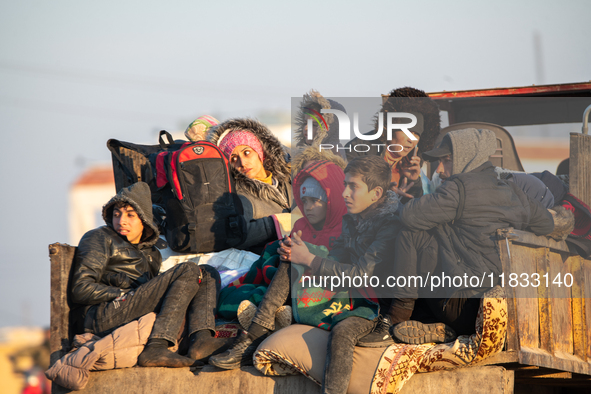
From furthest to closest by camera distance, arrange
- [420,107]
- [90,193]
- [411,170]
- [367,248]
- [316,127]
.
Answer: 1. [90,193]
2. [316,127]
3. [420,107]
4. [411,170]
5. [367,248]

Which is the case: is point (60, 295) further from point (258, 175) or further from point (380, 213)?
point (258, 175)

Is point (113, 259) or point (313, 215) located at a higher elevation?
point (313, 215)

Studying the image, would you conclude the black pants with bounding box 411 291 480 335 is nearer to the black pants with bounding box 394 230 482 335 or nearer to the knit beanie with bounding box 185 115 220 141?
the black pants with bounding box 394 230 482 335

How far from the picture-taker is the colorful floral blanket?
3.26 m

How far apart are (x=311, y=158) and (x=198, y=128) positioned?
114 inches

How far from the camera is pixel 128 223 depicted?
4.38 meters

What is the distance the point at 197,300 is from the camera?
414 cm

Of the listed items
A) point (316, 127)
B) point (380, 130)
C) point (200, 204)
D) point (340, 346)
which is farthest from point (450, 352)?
point (200, 204)

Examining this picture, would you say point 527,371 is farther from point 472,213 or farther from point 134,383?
point 134,383

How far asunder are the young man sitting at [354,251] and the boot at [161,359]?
0.21 metres

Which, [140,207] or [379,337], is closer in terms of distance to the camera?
[379,337]

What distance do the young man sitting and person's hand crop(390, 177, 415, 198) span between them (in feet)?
0.40

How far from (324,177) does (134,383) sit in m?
1.86

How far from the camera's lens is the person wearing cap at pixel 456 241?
3.42 meters
